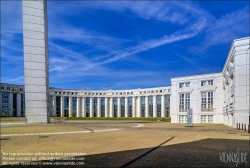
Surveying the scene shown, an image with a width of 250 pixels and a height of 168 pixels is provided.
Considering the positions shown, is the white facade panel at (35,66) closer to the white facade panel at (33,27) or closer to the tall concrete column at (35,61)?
the tall concrete column at (35,61)

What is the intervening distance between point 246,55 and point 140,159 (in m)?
30.5

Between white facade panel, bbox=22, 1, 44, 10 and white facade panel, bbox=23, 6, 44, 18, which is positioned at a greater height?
white facade panel, bbox=22, 1, 44, 10

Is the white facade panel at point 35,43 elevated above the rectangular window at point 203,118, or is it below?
above

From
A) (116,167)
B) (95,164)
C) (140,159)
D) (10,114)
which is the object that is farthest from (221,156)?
(10,114)

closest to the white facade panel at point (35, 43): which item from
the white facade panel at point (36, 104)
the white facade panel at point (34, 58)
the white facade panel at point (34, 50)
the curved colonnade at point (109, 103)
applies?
the white facade panel at point (34, 50)

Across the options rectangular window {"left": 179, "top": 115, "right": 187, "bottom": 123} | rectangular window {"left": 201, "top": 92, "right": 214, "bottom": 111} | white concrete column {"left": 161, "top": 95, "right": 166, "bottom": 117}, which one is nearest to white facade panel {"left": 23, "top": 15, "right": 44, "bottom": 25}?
rectangular window {"left": 179, "top": 115, "right": 187, "bottom": 123}

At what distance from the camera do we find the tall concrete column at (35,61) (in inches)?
1754

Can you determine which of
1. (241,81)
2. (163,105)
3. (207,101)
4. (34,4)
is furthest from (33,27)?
(163,105)

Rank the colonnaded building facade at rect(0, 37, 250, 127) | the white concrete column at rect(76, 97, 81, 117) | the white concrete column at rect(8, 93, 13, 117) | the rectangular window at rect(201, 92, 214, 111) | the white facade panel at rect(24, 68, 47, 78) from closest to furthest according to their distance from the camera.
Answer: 1. the colonnaded building facade at rect(0, 37, 250, 127)
2. the white facade panel at rect(24, 68, 47, 78)
3. the rectangular window at rect(201, 92, 214, 111)
4. the white concrete column at rect(8, 93, 13, 117)
5. the white concrete column at rect(76, 97, 81, 117)

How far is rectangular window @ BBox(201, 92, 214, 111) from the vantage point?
52.5m

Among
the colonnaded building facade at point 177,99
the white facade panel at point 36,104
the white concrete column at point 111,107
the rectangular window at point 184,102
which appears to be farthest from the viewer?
the white concrete column at point 111,107

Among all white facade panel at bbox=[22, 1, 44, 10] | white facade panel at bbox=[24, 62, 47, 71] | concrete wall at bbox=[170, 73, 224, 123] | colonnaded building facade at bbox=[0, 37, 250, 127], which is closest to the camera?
colonnaded building facade at bbox=[0, 37, 250, 127]

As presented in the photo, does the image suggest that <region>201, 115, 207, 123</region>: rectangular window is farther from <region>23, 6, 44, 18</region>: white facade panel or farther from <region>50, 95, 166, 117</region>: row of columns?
<region>50, 95, 166, 117</region>: row of columns

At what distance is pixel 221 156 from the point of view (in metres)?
10.9
